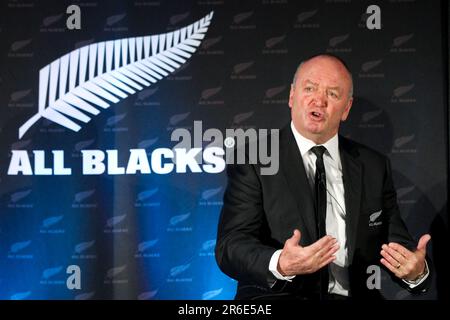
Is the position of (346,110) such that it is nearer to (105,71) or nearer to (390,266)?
(390,266)

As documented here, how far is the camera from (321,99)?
170 inches

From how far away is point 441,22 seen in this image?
4578 millimetres

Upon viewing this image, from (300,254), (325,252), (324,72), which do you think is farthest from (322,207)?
(324,72)

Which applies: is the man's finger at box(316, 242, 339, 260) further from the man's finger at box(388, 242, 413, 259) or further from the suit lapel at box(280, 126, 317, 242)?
the man's finger at box(388, 242, 413, 259)

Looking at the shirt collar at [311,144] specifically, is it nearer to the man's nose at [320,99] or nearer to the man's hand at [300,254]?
the man's nose at [320,99]

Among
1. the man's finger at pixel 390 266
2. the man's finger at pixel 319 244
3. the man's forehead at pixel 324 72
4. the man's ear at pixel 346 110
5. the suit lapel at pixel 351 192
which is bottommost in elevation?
the man's finger at pixel 390 266

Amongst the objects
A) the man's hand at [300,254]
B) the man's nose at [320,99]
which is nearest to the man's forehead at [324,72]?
the man's nose at [320,99]

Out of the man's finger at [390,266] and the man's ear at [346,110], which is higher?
the man's ear at [346,110]

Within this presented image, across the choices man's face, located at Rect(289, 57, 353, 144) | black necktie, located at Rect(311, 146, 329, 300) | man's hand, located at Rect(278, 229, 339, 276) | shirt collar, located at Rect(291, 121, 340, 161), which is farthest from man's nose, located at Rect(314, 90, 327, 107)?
man's hand, located at Rect(278, 229, 339, 276)

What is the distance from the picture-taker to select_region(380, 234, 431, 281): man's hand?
403 centimetres

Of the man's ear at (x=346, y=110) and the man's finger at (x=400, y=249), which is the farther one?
the man's ear at (x=346, y=110)

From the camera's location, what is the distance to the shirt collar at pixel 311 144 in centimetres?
434

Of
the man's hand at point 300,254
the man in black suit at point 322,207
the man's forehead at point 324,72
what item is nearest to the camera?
the man's hand at point 300,254
